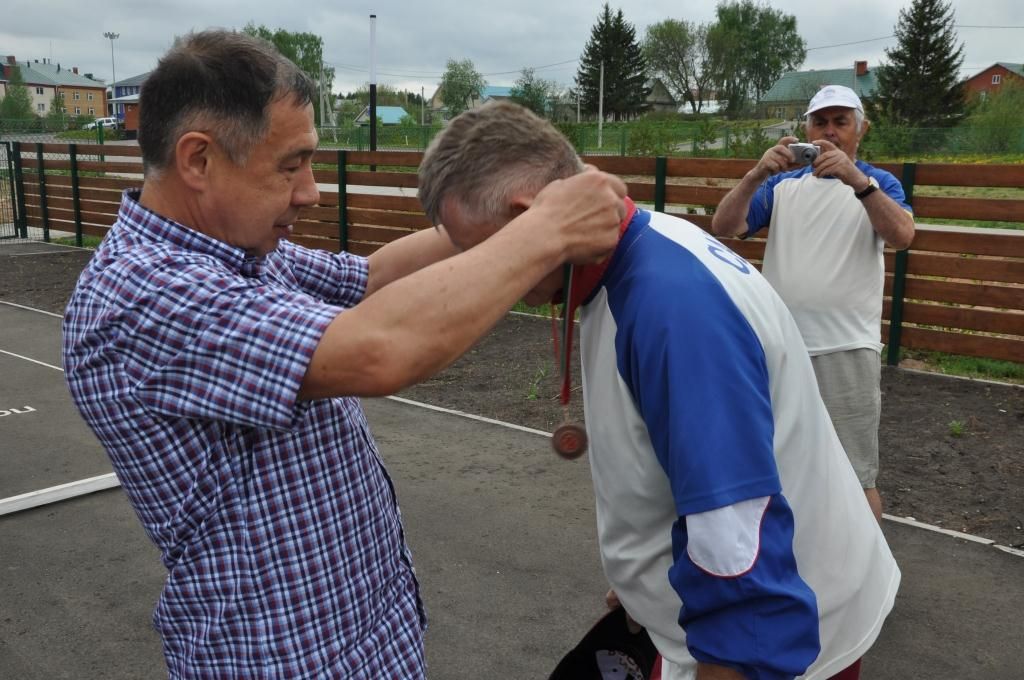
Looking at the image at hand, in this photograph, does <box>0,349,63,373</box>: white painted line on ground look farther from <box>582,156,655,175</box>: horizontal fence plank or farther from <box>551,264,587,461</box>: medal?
<box>551,264,587,461</box>: medal

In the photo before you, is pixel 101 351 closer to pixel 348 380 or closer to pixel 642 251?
pixel 348 380

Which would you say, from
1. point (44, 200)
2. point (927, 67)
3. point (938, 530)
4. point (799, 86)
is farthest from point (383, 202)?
point (799, 86)

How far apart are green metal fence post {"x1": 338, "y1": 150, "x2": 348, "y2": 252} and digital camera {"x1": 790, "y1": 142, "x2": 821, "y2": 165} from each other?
9300mm

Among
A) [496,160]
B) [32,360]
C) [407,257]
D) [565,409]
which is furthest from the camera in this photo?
[32,360]

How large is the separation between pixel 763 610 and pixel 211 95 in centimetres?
121

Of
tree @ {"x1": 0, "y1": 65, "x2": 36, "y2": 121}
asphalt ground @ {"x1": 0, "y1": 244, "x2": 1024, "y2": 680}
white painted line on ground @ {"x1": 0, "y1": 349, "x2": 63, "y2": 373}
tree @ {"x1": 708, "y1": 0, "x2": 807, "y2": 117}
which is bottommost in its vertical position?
asphalt ground @ {"x1": 0, "y1": 244, "x2": 1024, "y2": 680}

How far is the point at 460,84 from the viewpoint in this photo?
82375mm

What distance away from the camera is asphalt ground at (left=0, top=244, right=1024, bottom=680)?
12.2 feet

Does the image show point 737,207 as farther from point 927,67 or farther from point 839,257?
point 927,67

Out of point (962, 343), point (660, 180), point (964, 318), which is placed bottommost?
point (962, 343)

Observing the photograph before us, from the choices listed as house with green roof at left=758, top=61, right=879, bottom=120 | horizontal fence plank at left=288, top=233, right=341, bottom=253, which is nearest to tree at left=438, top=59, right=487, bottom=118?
house with green roof at left=758, top=61, right=879, bottom=120

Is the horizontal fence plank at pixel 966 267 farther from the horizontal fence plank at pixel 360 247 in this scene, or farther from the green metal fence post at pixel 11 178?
the green metal fence post at pixel 11 178

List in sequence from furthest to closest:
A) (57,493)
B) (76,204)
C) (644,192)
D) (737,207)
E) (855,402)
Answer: (76,204) < (644,192) < (57,493) < (737,207) < (855,402)

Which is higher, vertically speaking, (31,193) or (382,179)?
(382,179)
